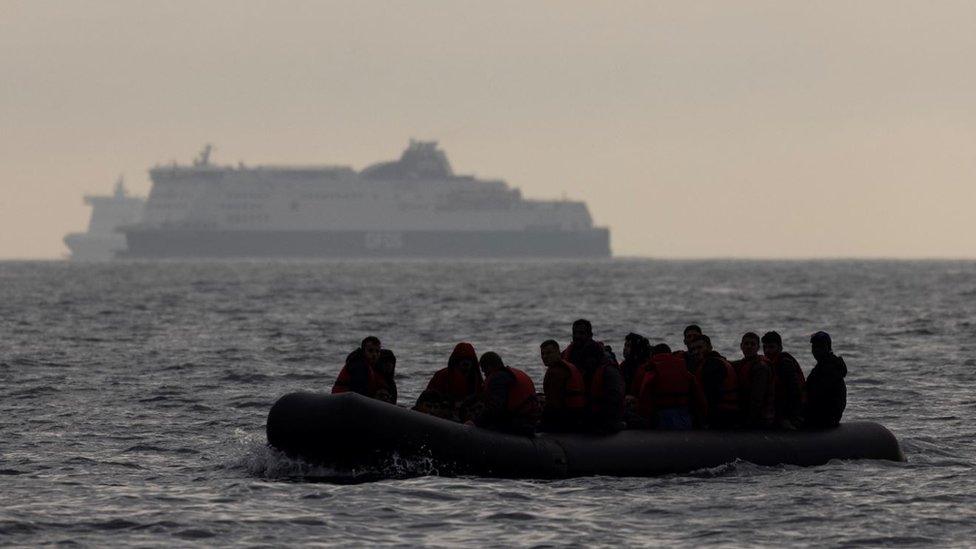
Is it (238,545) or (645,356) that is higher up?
(645,356)

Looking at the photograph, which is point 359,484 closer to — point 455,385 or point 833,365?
point 455,385

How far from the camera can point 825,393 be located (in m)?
16.7

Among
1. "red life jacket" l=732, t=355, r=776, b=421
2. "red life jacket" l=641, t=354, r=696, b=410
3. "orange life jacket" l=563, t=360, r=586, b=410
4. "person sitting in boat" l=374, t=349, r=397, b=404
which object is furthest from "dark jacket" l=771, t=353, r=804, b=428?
"person sitting in boat" l=374, t=349, r=397, b=404

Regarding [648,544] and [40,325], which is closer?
[648,544]

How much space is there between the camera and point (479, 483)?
15.0 m

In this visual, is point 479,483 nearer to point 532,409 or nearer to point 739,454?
point 532,409

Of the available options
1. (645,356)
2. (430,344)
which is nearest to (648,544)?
(645,356)

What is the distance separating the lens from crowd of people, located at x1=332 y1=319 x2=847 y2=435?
15.2 meters

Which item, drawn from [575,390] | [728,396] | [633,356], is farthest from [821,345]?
[575,390]

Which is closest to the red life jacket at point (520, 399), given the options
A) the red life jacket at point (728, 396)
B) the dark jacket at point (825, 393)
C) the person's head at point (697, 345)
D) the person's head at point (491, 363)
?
the person's head at point (491, 363)

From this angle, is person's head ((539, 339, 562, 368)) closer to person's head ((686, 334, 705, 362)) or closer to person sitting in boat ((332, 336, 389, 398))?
person sitting in boat ((332, 336, 389, 398))

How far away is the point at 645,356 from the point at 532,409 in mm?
2599

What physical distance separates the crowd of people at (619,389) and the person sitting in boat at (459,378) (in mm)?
10

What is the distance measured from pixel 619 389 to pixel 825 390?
254 centimetres
